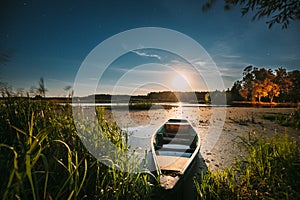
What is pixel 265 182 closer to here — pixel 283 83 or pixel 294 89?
pixel 294 89

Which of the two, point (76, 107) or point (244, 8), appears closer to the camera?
point (76, 107)

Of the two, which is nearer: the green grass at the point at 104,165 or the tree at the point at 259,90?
the green grass at the point at 104,165

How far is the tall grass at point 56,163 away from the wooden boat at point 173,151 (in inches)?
23.0

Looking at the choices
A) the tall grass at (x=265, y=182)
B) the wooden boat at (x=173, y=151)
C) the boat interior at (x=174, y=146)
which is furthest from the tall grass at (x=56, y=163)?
the tall grass at (x=265, y=182)

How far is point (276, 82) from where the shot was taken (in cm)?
3225

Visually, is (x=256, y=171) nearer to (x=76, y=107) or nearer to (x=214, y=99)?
(x=76, y=107)

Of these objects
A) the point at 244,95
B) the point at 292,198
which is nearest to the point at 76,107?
the point at 292,198

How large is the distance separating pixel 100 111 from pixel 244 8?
3.70 m

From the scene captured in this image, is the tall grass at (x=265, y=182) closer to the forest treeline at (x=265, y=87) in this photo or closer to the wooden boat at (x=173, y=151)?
the wooden boat at (x=173, y=151)

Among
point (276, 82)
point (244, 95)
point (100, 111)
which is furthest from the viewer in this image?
point (244, 95)

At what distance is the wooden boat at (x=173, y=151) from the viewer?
8.70 feet

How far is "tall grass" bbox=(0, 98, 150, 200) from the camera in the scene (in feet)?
3.95

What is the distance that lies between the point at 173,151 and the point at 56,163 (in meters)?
3.28

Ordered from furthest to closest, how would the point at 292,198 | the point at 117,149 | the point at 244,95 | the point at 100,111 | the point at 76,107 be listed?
the point at 244,95
the point at 100,111
the point at 76,107
the point at 117,149
the point at 292,198
